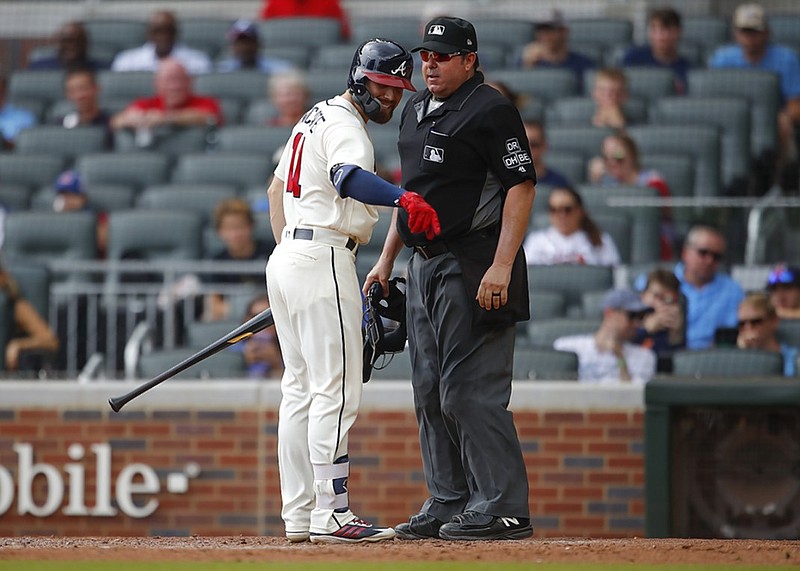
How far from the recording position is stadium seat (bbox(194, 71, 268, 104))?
41.6 ft

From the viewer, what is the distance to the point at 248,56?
42.4 feet

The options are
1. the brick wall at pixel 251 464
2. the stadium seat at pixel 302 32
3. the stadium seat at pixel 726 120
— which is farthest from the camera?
the stadium seat at pixel 302 32

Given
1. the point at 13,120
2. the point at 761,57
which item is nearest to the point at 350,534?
the point at 761,57

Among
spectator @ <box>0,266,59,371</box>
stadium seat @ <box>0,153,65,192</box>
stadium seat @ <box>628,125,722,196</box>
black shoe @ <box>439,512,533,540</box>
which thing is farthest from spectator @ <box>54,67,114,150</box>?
black shoe @ <box>439,512,533,540</box>

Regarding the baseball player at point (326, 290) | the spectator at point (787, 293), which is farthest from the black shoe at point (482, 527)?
the spectator at point (787, 293)

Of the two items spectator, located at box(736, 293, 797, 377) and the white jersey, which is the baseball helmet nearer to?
the white jersey

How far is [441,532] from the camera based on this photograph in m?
5.93

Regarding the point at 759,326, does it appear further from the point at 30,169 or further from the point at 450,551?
the point at 30,169

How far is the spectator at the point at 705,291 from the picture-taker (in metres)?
8.95

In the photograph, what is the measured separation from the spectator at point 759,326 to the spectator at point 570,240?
1.22 metres

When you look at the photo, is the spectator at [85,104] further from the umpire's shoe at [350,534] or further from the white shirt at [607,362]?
the umpire's shoe at [350,534]

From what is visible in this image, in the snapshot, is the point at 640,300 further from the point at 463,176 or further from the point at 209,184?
the point at 209,184

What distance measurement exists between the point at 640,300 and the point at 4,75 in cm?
849

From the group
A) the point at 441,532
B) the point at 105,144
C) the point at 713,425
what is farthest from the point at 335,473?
the point at 105,144
